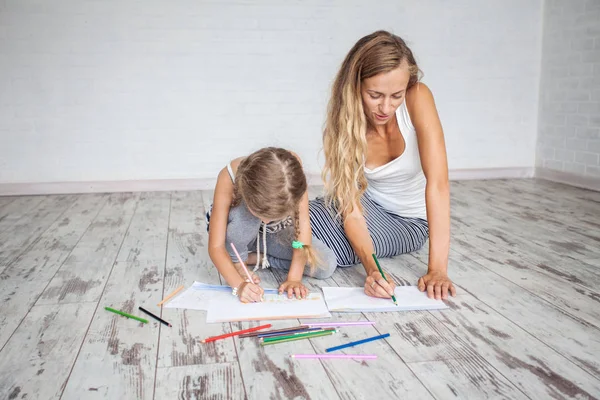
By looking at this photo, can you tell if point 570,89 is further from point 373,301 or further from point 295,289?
point 295,289

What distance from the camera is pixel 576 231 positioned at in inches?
121

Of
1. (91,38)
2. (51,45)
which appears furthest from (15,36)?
(91,38)

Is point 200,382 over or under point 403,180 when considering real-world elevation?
under

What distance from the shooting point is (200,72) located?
470 centimetres

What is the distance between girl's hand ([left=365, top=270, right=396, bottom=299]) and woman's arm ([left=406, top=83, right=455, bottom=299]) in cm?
19

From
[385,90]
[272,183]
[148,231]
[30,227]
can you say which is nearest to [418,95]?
[385,90]

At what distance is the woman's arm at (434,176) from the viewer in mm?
2117

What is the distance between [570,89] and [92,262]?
3.91m

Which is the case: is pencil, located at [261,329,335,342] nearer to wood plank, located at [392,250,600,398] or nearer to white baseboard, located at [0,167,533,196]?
wood plank, located at [392,250,600,398]

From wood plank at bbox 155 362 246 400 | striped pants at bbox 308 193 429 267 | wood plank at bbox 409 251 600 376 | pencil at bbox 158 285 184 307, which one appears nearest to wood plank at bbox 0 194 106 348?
pencil at bbox 158 285 184 307

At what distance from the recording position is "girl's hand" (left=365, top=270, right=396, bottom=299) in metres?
1.94

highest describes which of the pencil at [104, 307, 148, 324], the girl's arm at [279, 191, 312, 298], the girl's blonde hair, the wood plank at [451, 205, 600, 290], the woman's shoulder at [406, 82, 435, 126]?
the woman's shoulder at [406, 82, 435, 126]

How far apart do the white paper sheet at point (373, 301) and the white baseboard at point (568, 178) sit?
9.62ft

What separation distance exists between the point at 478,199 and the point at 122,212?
244 centimetres
